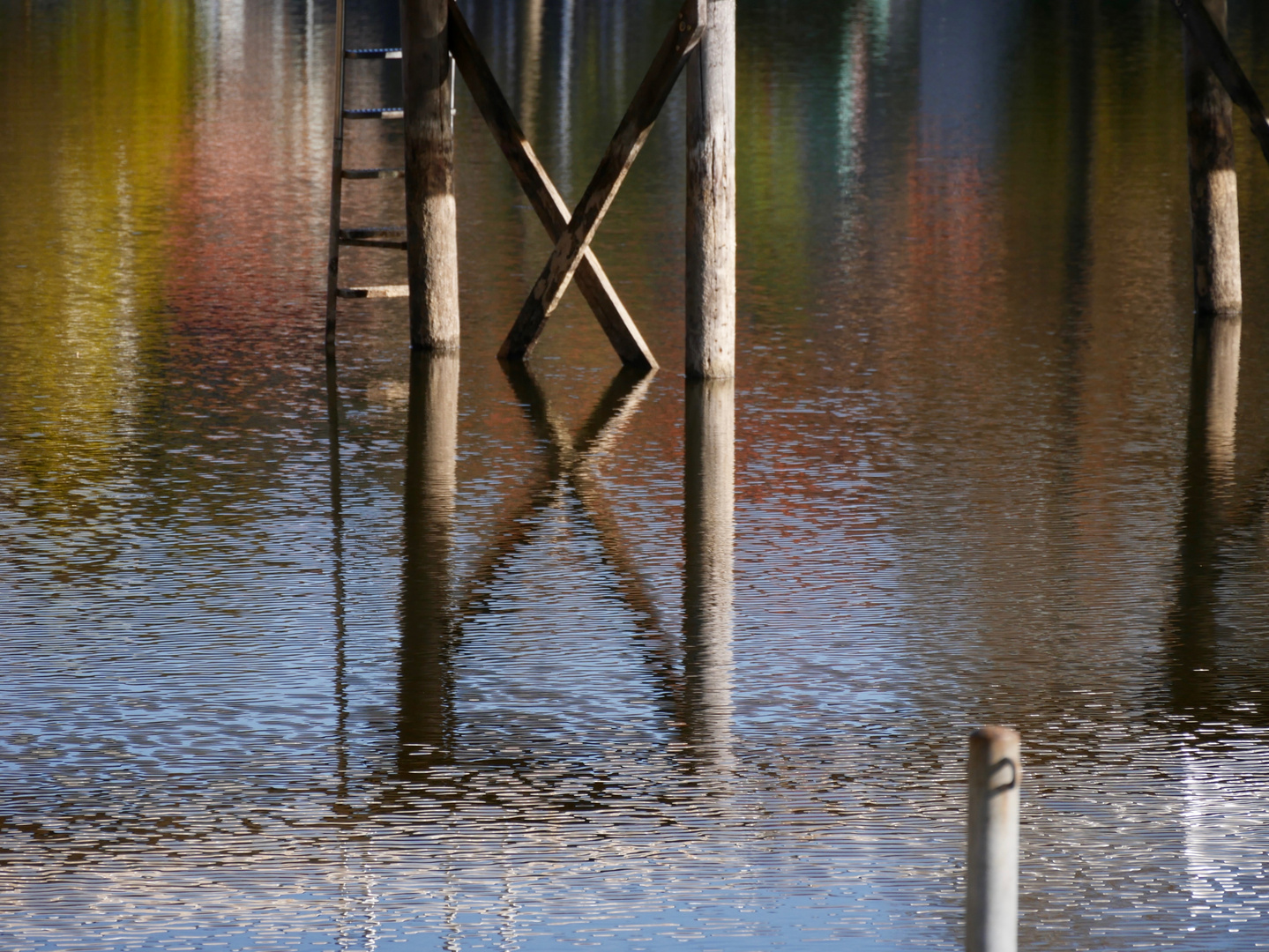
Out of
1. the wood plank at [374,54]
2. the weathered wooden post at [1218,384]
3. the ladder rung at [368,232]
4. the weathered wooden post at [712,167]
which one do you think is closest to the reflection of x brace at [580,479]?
the weathered wooden post at [712,167]

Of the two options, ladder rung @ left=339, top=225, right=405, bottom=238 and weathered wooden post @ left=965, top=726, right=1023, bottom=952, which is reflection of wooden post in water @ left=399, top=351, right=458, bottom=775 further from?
weathered wooden post @ left=965, top=726, right=1023, bottom=952

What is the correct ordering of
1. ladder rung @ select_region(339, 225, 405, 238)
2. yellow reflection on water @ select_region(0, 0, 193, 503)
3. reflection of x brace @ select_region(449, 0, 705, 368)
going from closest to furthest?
yellow reflection on water @ select_region(0, 0, 193, 503), reflection of x brace @ select_region(449, 0, 705, 368), ladder rung @ select_region(339, 225, 405, 238)

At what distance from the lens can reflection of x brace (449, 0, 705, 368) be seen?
36.9 ft

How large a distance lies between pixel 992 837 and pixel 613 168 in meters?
8.28

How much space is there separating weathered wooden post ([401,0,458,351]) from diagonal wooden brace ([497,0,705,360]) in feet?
1.89

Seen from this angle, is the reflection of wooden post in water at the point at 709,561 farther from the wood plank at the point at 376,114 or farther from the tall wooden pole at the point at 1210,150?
the tall wooden pole at the point at 1210,150

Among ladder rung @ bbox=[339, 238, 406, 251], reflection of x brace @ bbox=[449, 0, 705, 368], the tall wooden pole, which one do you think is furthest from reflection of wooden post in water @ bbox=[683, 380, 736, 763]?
the tall wooden pole

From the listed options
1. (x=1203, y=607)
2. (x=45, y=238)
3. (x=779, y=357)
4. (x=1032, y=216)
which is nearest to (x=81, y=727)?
(x=1203, y=607)

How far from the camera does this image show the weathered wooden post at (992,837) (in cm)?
342

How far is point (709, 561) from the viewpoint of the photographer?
26.6 ft

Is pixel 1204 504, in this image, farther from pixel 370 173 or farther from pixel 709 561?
pixel 370 173

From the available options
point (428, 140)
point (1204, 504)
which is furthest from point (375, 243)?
point (1204, 504)

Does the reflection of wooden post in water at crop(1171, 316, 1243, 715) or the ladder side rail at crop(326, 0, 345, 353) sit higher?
the ladder side rail at crop(326, 0, 345, 353)

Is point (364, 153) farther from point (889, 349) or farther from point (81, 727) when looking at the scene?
point (81, 727)
